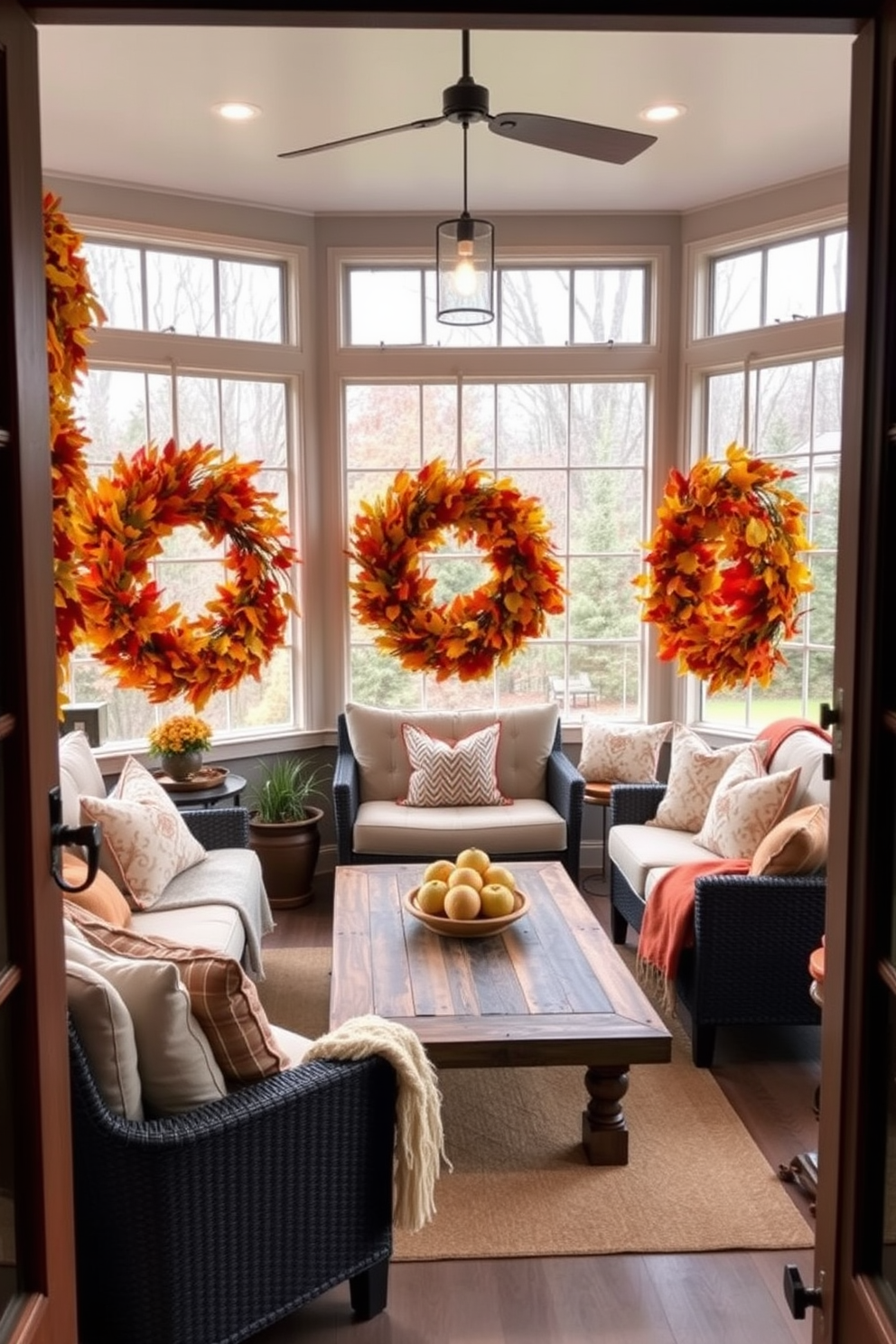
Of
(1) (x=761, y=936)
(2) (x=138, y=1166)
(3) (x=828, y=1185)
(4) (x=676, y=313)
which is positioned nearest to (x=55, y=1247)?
(2) (x=138, y=1166)

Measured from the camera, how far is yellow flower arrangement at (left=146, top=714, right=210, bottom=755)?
4824 mm

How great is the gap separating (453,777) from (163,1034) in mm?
3125

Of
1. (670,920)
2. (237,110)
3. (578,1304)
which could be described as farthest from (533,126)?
(578,1304)

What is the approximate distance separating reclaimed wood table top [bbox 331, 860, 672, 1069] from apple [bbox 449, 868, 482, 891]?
0.17 metres

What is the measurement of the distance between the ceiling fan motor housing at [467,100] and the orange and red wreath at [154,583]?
1288 millimetres

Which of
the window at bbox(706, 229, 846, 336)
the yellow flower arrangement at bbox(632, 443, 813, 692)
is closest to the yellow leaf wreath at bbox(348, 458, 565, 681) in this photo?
the yellow flower arrangement at bbox(632, 443, 813, 692)

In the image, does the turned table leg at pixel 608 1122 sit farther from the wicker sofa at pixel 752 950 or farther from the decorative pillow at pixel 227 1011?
the decorative pillow at pixel 227 1011

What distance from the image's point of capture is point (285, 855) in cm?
524

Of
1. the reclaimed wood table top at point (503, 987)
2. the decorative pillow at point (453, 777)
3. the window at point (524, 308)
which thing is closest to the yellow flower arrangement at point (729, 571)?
the reclaimed wood table top at point (503, 987)

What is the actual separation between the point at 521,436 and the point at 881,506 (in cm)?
416

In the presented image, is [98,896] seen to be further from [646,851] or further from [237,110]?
[237,110]

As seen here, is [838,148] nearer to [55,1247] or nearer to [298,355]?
[298,355]

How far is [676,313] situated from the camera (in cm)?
562

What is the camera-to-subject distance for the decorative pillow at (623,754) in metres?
5.22
